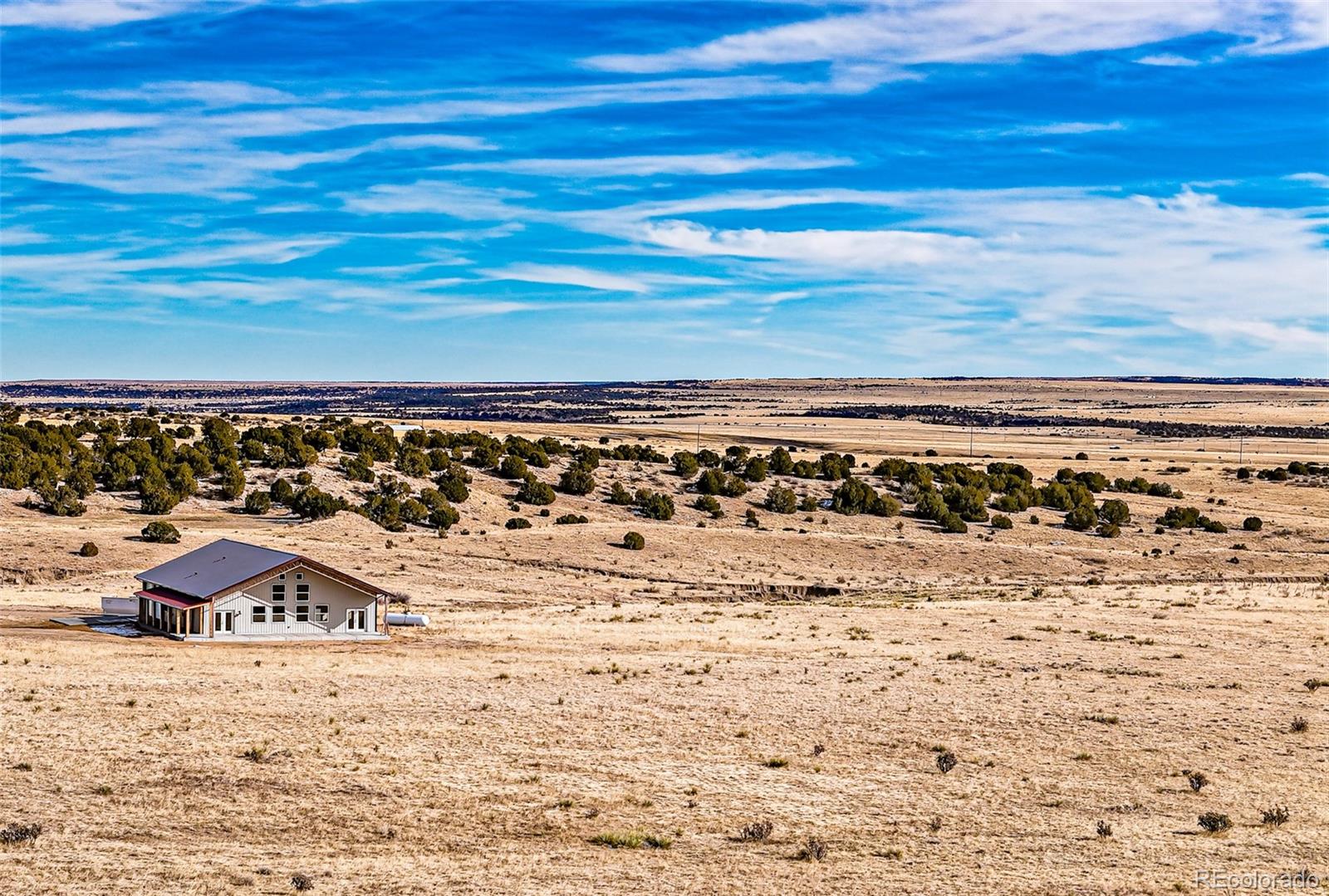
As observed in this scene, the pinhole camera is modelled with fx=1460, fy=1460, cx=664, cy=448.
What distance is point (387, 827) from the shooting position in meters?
24.1

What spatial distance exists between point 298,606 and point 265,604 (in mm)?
1004

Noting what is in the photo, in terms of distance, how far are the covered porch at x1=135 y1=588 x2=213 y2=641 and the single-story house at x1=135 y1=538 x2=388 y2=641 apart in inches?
1.0

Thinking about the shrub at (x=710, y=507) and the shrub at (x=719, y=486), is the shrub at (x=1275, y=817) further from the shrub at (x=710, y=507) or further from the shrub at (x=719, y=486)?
the shrub at (x=719, y=486)

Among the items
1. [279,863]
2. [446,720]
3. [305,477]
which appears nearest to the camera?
[279,863]

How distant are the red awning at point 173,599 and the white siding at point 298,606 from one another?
22.7 inches

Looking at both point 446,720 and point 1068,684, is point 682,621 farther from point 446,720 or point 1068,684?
point 446,720

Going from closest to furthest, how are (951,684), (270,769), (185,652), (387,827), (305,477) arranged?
(387,827)
(270,769)
(951,684)
(185,652)
(305,477)

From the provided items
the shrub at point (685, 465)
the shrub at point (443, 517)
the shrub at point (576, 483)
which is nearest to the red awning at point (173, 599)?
the shrub at point (443, 517)

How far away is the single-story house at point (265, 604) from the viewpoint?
43.7 metres

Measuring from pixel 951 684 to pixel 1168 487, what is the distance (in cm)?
6233

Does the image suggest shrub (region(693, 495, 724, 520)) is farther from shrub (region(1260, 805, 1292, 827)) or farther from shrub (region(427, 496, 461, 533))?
shrub (region(1260, 805, 1292, 827))

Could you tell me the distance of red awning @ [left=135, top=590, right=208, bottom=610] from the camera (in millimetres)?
43406

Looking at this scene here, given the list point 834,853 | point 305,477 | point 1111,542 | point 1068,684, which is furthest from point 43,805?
point 1111,542

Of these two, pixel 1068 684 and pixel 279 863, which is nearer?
pixel 279 863
